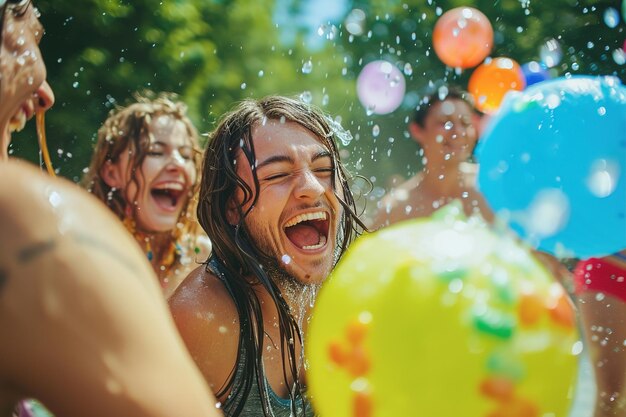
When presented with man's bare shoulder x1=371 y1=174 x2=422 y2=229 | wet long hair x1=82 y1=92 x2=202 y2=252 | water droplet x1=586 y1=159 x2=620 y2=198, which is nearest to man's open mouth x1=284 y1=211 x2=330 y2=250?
water droplet x1=586 y1=159 x2=620 y2=198

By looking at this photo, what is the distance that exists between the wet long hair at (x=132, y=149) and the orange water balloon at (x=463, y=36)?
10.4 ft

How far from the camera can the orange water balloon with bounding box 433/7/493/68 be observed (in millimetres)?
6848

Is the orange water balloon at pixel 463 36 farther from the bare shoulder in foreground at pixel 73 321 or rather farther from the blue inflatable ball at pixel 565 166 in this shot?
the bare shoulder in foreground at pixel 73 321

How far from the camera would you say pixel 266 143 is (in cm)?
288

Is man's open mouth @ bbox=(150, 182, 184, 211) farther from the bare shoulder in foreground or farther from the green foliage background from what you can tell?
the bare shoulder in foreground

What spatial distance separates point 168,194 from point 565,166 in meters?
2.85

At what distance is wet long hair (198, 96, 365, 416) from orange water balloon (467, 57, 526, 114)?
9.78 feet

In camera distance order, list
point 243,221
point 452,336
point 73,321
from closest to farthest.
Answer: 1. point 73,321
2. point 452,336
3. point 243,221

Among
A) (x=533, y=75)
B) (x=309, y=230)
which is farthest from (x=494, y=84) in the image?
(x=309, y=230)

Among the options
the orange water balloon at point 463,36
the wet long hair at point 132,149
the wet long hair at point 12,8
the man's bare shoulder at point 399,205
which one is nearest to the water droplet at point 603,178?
the wet long hair at point 12,8

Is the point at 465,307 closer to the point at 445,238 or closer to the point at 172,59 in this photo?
the point at 445,238

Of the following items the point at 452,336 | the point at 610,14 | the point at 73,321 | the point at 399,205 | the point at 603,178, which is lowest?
the point at 73,321

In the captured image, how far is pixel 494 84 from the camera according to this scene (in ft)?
19.2

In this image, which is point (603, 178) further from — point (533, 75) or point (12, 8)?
point (533, 75)
